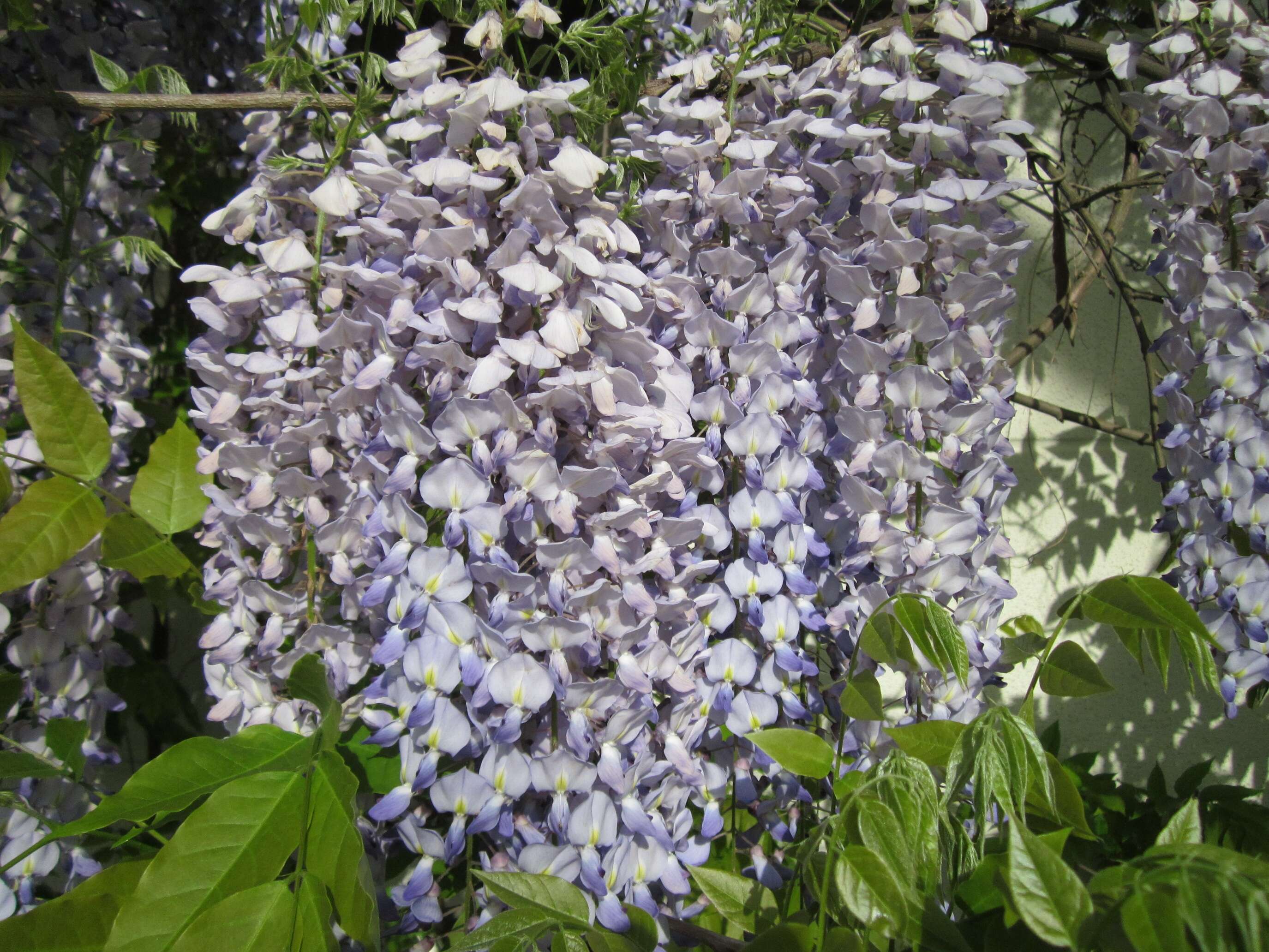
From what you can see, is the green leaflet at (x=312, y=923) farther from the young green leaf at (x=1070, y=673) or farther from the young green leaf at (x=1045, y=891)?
the young green leaf at (x=1070, y=673)

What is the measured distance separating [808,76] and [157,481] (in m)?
0.83

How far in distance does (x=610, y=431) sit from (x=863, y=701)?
32cm

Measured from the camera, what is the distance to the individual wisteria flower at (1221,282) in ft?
3.18

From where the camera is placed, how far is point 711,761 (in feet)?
2.83

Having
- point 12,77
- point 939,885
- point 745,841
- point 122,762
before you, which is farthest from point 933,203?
point 122,762

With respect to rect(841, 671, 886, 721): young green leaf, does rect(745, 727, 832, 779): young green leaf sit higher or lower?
lower

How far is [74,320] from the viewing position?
1165 mm

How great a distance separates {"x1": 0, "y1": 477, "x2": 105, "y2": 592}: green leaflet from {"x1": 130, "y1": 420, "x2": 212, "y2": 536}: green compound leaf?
68mm

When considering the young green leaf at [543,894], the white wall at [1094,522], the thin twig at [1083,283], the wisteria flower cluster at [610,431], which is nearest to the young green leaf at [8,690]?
the wisteria flower cluster at [610,431]

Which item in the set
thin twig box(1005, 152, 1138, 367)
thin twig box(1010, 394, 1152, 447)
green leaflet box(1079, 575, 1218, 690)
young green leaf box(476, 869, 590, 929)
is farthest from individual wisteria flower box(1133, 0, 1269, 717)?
young green leaf box(476, 869, 590, 929)

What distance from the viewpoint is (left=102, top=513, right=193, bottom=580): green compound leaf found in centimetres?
86

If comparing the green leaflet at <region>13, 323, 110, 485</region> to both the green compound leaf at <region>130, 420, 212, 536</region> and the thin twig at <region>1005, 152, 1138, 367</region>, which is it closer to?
the green compound leaf at <region>130, 420, 212, 536</region>

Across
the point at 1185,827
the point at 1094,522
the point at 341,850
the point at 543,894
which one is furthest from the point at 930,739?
the point at 1094,522

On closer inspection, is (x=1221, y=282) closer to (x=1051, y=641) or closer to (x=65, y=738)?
(x=1051, y=641)
